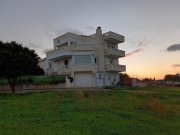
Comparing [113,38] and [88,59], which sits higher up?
[113,38]

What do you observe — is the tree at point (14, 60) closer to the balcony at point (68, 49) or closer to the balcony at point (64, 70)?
the balcony at point (64, 70)

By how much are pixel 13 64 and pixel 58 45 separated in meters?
26.9

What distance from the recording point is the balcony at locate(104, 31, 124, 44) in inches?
2620

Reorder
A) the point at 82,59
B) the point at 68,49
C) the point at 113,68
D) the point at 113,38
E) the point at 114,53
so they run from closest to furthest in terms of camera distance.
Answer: the point at 82,59, the point at 68,49, the point at 113,68, the point at 114,53, the point at 113,38

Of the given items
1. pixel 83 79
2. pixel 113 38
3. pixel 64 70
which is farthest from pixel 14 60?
pixel 113 38

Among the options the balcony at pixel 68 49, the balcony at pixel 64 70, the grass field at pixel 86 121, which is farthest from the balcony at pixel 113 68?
the grass field at pixel 86 121

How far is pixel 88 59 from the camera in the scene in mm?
61375

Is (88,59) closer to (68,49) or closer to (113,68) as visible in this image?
(68,49)

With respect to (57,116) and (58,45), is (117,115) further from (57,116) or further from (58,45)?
(58,45)

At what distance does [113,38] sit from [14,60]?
2754cm

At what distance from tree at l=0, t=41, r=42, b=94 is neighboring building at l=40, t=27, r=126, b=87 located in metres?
13.9

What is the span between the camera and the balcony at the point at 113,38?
66537 millimetres

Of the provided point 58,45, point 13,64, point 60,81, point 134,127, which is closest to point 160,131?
point 134,127

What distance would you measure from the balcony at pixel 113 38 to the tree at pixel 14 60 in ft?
71.0
